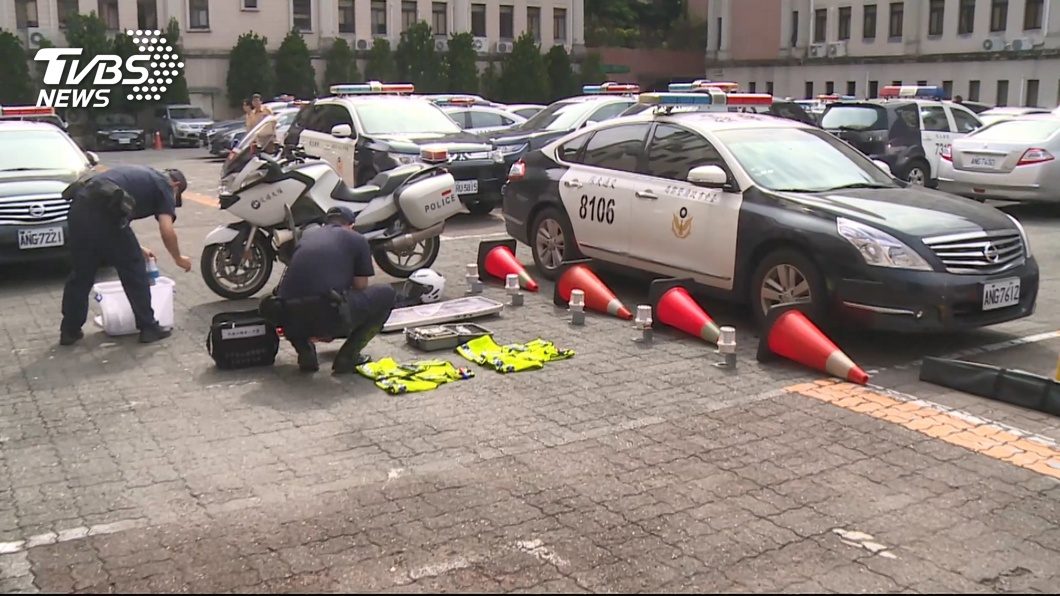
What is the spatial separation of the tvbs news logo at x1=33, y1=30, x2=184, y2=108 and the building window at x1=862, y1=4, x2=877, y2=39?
29196 mm

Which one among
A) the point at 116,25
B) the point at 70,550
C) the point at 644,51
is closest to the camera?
the point at 70,550

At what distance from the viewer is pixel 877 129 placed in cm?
1834

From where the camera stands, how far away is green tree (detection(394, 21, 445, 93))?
50.4 m

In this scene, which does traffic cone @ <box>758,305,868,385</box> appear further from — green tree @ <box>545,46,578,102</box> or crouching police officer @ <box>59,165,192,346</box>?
green tree @ <box>545,46,578,102</box>

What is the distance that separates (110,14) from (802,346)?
4395 cm

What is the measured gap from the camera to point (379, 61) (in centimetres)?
4991

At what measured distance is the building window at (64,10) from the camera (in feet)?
145

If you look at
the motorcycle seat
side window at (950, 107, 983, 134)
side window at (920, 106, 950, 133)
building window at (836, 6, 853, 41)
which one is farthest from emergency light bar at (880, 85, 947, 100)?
building window at (836, 6, 853, 41)

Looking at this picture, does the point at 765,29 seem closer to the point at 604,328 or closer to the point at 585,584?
the point at 604,328

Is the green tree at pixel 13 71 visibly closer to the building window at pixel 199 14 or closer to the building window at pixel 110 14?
the building window at pixel 110 14

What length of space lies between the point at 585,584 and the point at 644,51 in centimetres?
5672

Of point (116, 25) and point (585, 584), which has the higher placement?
point (116, 25)

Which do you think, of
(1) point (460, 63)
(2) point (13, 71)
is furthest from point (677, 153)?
(1) point (460, 63)

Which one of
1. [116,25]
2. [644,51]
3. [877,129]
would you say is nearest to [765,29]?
[644,51]
